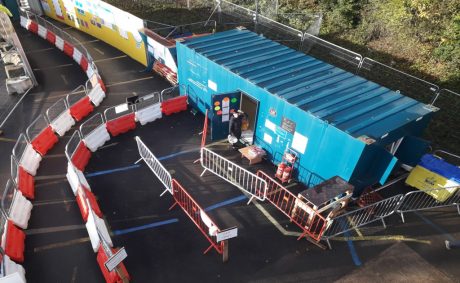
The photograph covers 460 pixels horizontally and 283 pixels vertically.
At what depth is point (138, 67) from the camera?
753 inches

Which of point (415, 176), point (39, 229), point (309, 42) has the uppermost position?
point (309, 42)

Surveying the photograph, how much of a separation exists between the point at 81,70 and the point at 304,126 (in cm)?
1453

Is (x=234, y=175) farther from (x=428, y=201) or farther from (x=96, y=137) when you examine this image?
(x=428, y=201)

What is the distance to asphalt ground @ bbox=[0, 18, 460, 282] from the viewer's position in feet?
28.6

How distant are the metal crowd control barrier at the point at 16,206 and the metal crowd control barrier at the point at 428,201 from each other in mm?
12098

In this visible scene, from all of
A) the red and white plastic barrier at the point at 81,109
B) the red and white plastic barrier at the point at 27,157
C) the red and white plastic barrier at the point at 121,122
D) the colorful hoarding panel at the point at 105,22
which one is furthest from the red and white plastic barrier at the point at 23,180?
the colorful hoarding panel at the point at 105,22

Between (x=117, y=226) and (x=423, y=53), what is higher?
(x=423, y=53)

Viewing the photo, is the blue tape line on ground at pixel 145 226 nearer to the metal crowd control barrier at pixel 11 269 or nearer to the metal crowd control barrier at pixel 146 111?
the metal crowd control barrier at pixel 11 269

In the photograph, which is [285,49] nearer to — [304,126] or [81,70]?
[304,126]

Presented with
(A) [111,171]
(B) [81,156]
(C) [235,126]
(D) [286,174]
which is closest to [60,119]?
(B) [81,156]

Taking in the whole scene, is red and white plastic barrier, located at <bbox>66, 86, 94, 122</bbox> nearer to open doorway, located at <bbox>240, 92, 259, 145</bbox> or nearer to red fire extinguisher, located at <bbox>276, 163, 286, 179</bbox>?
open doorway, located at <bbox>240, 92, 259, 145</bbox>

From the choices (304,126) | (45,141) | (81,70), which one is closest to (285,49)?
(304,126)

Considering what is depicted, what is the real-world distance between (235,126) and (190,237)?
4887 millimetres

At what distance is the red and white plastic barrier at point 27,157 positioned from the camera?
11344mm
